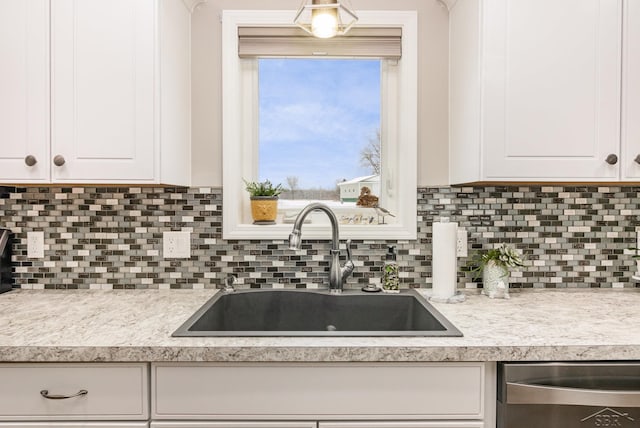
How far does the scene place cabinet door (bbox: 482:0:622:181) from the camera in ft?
4.82

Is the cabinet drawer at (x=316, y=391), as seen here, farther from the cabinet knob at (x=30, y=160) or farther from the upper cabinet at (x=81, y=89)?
the cabinet knob at (x=30, y=160)

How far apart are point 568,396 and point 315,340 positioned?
0.68 meters

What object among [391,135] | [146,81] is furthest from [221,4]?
[391,135]

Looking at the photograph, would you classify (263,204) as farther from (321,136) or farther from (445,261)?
(445,261)

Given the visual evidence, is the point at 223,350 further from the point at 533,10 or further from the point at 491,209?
the point at 533,10

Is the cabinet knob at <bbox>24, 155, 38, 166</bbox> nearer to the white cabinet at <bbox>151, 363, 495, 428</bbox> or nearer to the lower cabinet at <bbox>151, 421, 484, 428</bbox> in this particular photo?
the white cabinet at <bbox>151, 363, 495, 428</bbox>

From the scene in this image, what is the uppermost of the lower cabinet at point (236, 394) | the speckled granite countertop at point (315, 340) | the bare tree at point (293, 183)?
Answer: the bare tree at point (293, 183)

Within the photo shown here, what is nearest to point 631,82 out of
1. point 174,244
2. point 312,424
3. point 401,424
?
point 401,424

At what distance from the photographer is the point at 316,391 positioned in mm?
1142

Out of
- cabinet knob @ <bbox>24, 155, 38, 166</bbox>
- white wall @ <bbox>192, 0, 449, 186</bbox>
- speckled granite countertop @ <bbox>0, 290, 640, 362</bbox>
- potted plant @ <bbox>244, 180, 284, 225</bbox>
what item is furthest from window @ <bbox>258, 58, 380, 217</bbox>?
cabinet knob @ <bbox>24, 155, 38, 166</bbox>

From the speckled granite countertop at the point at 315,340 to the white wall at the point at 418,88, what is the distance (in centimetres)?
64

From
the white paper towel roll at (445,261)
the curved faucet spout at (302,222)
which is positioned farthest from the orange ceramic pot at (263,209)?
the white paper towel roll at (445,261)

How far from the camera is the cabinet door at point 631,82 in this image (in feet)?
4.84

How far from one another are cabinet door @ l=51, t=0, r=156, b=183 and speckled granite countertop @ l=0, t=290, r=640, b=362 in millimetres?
491
